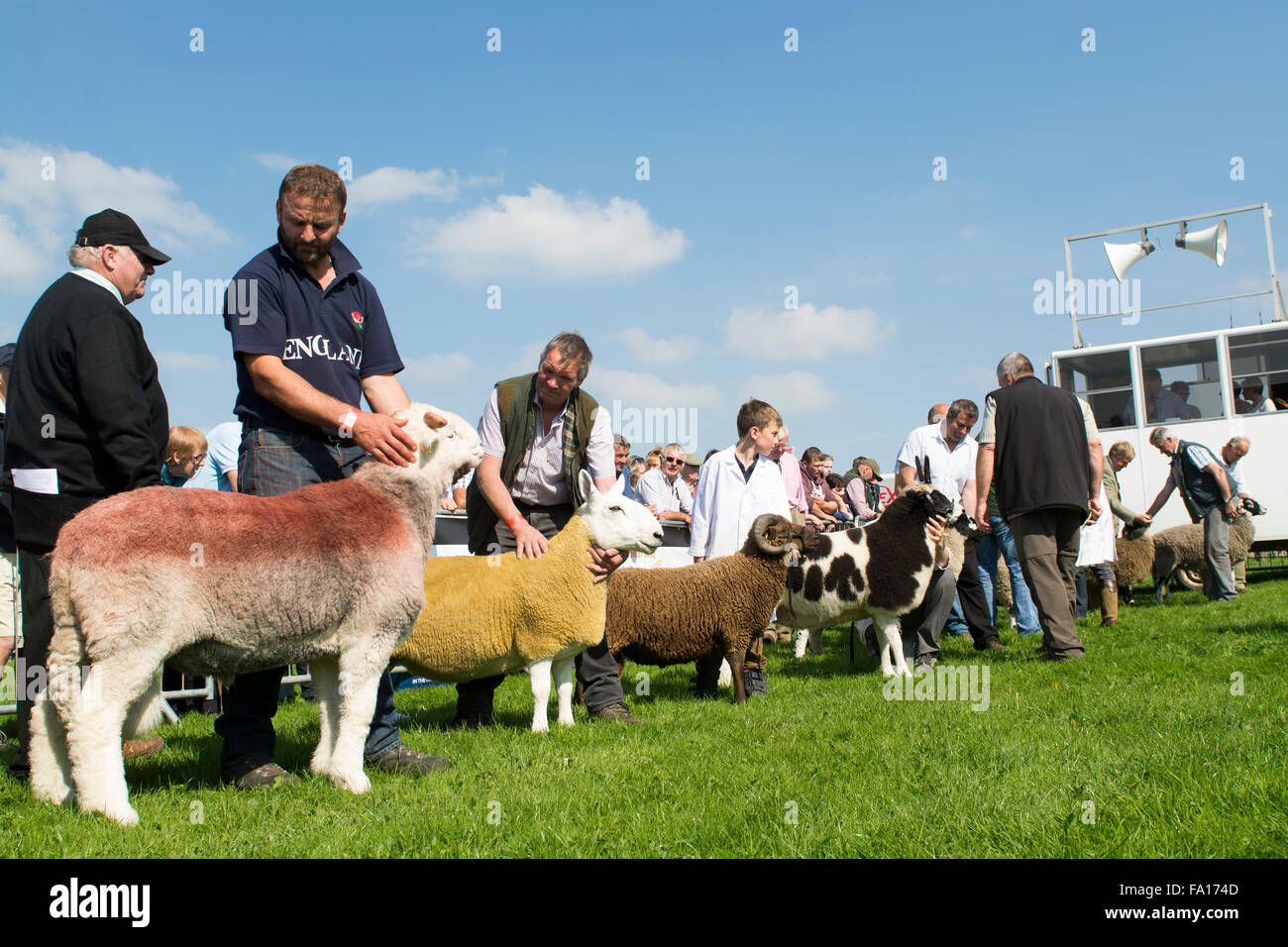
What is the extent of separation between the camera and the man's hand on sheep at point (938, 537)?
7730mm

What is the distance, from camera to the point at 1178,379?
16453 millimetres


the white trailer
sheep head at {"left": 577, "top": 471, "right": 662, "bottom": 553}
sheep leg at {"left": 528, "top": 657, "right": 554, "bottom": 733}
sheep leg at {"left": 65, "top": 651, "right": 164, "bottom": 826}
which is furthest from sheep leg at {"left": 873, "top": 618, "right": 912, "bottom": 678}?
→ the white trailer

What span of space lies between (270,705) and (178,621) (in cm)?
103

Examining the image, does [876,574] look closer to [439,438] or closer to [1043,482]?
[1043,482]

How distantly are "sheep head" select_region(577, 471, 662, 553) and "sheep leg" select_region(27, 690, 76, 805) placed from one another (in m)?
2.89

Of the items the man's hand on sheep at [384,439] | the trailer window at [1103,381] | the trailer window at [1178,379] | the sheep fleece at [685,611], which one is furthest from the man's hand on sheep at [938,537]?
the trailer window at [1178,379]

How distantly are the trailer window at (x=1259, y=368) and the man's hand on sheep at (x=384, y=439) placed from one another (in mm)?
16360

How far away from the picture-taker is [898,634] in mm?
7562

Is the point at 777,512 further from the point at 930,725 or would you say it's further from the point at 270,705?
the point at 270,705

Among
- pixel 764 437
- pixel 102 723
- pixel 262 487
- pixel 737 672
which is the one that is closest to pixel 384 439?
pixel 262 487

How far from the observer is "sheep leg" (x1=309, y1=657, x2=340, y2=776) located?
12.6ft

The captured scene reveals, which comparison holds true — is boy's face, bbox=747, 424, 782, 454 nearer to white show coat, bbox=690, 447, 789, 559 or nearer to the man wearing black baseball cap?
white show coat, bbox=690, 447, 789, 559

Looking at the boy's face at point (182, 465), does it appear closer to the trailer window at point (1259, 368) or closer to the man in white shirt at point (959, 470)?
the man in white shirt at point (959, 470)
